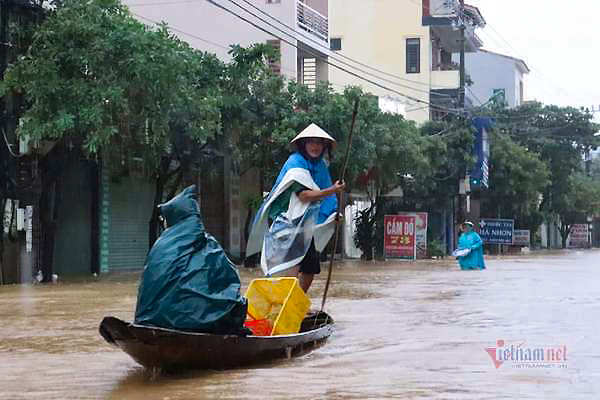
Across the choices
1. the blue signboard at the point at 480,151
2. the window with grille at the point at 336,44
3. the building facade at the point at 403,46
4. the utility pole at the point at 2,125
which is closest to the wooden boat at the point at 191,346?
the utility pole at the point at 2,125

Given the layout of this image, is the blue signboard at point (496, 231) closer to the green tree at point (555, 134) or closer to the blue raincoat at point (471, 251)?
the green tree at point (555, 134)

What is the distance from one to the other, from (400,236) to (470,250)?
354 inches

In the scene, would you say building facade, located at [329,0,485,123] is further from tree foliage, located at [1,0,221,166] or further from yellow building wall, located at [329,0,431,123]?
tree foliage, located at [1,0,221,166]

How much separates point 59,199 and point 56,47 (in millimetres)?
4036

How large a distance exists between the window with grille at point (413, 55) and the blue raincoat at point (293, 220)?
34.5m

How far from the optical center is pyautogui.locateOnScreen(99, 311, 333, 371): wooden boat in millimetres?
5793

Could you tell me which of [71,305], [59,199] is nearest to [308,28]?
[59,199]

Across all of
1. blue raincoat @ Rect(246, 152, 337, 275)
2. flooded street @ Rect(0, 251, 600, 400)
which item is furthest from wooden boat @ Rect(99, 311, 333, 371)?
blue raincoat @ Rect(246, 152, 337, 275)

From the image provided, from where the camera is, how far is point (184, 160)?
67.5 feet

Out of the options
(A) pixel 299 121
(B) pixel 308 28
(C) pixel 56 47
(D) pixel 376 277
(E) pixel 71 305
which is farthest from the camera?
(B) pixel 308 28

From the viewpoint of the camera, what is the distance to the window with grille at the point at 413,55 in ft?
139

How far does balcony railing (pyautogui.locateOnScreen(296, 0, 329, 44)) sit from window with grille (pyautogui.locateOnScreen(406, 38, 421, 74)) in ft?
32.2

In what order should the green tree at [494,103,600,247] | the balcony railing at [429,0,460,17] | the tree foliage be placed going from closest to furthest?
the tree foliage
the balcony railing at [429,0,460,17]
the green tree at [494,103,600,247]

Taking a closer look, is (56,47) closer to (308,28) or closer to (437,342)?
(437,342)
